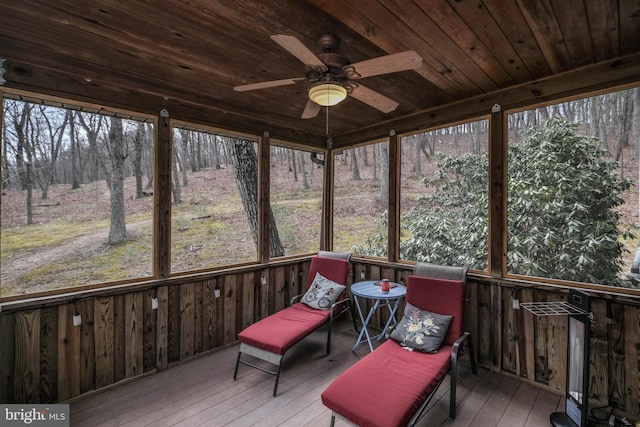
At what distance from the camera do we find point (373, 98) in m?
2.34

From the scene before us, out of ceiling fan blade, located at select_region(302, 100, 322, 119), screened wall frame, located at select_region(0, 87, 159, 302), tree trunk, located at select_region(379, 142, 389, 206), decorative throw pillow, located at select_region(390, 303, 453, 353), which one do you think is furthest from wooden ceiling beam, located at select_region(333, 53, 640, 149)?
screened wall frame, located at select_region(0, 87, 159, 302)

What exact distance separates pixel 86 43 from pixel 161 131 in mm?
1037

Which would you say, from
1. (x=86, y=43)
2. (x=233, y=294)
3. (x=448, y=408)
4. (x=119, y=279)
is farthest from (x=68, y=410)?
(x=448, y=408)

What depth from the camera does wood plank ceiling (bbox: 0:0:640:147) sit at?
1805mm

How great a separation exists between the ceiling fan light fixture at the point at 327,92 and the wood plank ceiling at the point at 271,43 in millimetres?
372

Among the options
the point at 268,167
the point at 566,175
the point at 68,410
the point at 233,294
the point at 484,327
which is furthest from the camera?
the point at 268,167

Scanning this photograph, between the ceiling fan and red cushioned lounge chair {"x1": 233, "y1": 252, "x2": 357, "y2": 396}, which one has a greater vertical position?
the ceiling fan

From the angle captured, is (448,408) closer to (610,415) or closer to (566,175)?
(610,415)

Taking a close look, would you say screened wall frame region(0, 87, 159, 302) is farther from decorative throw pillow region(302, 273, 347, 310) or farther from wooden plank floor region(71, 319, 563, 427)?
decorative throw pillow region(302, 273, 347, 310)

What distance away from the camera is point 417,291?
299 centimetres

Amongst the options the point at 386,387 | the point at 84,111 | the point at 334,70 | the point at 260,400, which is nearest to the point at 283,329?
the point at 260,400

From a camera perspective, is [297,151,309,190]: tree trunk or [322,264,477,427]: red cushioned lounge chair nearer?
[322,264,477,427]: red cushioned lounge chair

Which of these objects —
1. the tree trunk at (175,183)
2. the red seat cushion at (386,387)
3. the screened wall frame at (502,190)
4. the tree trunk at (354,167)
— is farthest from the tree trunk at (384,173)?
the tree trunk at (175,183)

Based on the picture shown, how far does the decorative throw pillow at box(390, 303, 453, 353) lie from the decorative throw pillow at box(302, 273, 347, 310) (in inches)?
36.8
